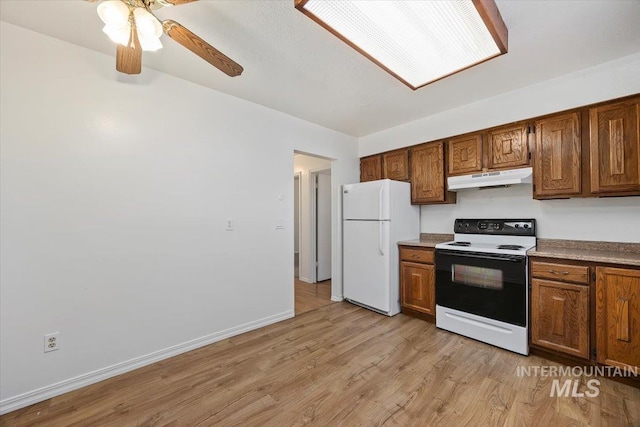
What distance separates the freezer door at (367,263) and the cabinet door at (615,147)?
1865 mm

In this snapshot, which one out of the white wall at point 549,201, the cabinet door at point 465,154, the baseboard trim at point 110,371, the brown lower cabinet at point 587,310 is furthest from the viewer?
the cabinet door at point 465,154

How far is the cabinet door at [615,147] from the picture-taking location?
2014mm

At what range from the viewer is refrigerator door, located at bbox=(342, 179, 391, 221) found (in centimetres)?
319

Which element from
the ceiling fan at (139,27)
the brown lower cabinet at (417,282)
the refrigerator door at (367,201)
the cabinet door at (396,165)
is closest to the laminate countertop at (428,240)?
the brown lower cabinet at (417,282)

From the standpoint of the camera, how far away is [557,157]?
2367mm

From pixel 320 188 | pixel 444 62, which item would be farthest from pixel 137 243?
pixel 320 188

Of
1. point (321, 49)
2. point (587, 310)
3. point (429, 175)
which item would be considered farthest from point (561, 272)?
point (321, 49)

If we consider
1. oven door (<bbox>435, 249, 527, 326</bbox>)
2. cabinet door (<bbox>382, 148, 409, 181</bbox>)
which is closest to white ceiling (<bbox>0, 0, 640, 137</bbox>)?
cabinet door (<bbox>382, 148, 409, 181</bbox>)

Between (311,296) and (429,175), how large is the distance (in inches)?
94.3

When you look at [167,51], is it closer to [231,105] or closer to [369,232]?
[231,105]

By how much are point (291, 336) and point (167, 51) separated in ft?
9.01

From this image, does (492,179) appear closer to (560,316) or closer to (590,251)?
(590,251)

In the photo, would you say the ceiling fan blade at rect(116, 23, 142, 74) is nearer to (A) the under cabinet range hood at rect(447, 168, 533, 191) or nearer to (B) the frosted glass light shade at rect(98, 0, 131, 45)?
(B) the frosted glass light shade at rect(98, 0, 131, 45)

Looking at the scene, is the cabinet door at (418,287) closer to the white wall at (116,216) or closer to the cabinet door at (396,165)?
the cabinet door at (396,165)
